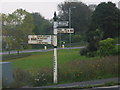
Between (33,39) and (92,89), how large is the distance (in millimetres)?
3575

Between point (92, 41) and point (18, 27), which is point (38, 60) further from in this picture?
point (92, 41)

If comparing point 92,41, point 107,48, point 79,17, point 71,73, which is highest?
point 79,17

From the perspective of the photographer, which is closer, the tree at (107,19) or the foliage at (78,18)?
the foliage at (78,18)

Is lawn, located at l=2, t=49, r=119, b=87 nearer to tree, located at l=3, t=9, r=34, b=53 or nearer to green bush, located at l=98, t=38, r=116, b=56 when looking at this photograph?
tree, located at l=3, t=9, r=34, b=53

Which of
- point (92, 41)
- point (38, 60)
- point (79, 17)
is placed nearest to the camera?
point (38, 60)

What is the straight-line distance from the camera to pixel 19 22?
14375 mm

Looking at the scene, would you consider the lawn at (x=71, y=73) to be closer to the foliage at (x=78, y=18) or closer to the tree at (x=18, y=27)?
the tree at (x=18, y=27)

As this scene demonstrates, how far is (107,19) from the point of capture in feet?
83.8

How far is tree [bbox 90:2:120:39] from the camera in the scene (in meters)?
25.4

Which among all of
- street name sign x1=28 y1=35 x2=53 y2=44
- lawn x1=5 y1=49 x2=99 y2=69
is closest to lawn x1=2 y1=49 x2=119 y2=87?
street name sign x1=28 y1=35 x2=53 y2=44

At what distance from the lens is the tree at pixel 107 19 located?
2538cm

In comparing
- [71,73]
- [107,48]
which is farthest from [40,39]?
[107,48]

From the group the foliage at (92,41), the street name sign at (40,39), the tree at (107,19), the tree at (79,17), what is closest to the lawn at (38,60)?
the foliage at (92,41)

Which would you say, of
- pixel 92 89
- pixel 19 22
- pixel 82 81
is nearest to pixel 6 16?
pixel 19 22
